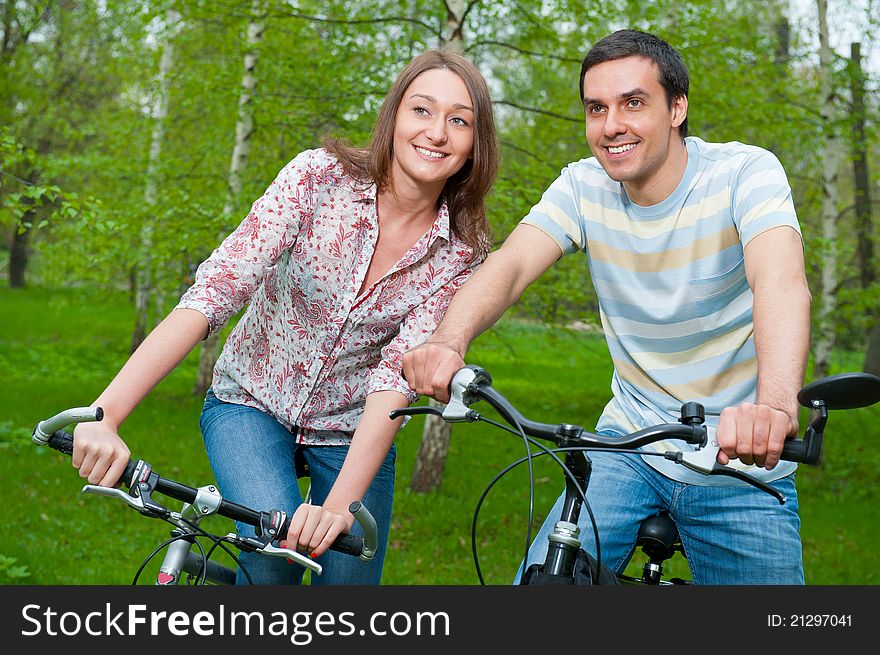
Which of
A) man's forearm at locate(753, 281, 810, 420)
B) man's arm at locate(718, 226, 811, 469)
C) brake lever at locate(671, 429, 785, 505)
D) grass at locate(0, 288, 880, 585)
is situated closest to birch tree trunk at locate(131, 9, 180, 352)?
grass at locate(0, 288, 880, 585)

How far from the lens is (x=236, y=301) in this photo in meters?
→ 2.73

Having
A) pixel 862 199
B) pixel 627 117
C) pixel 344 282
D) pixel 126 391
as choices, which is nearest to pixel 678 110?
pixel 627 117

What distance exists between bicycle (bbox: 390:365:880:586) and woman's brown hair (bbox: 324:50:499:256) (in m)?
1.07

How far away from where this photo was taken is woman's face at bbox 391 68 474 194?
2951 mm

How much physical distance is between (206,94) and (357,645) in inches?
349

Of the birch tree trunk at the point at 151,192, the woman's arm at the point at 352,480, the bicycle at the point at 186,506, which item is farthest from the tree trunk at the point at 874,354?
the bicycle at the point at 186,506

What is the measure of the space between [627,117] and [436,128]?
21.8 inches

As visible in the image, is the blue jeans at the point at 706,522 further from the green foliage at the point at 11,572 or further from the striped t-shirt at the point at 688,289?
the green foliage at the point at 11,572

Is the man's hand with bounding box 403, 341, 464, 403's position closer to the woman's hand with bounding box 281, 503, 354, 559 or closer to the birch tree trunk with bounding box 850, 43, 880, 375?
the woman's hand with bounding box 281, 503, 354, 559

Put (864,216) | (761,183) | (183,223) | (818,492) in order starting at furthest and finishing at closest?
(864,216) < (818,492) < (183,223) < (761,183)

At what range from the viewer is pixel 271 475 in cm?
286

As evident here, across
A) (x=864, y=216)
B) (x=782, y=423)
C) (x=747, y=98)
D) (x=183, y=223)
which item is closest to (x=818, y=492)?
(x=747, y=98)

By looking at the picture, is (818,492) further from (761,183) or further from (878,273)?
(761,183)

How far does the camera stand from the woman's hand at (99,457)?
2176 millimetres
